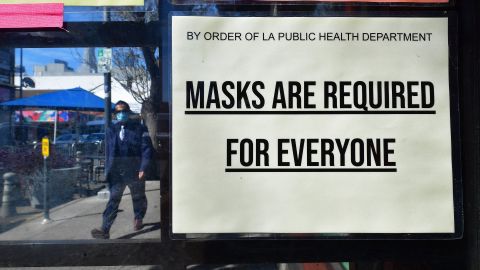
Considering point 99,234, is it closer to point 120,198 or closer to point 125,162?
point 120,198

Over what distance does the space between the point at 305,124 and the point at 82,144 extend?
87cm

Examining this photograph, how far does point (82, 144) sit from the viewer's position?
165 cm

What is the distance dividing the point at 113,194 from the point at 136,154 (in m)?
0.18

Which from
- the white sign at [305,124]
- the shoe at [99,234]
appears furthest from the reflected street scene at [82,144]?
the white sign at [305,124]

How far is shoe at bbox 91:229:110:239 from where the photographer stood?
1694mm

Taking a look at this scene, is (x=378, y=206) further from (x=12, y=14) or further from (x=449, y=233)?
(x=12, y=14)

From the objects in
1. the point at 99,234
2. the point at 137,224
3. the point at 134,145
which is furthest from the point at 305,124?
the point at 99,234

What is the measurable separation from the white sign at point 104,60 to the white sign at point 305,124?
292 mm

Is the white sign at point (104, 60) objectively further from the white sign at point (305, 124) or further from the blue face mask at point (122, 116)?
the white sign at point (305, 124)

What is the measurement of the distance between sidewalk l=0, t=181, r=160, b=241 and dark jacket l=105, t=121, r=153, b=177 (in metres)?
0.09

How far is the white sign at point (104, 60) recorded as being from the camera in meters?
1.68

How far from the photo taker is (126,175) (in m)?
1.70

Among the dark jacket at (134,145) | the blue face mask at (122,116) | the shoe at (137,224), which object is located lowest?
the shoe at (137,224)

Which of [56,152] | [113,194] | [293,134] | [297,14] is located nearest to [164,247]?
[113,194]
